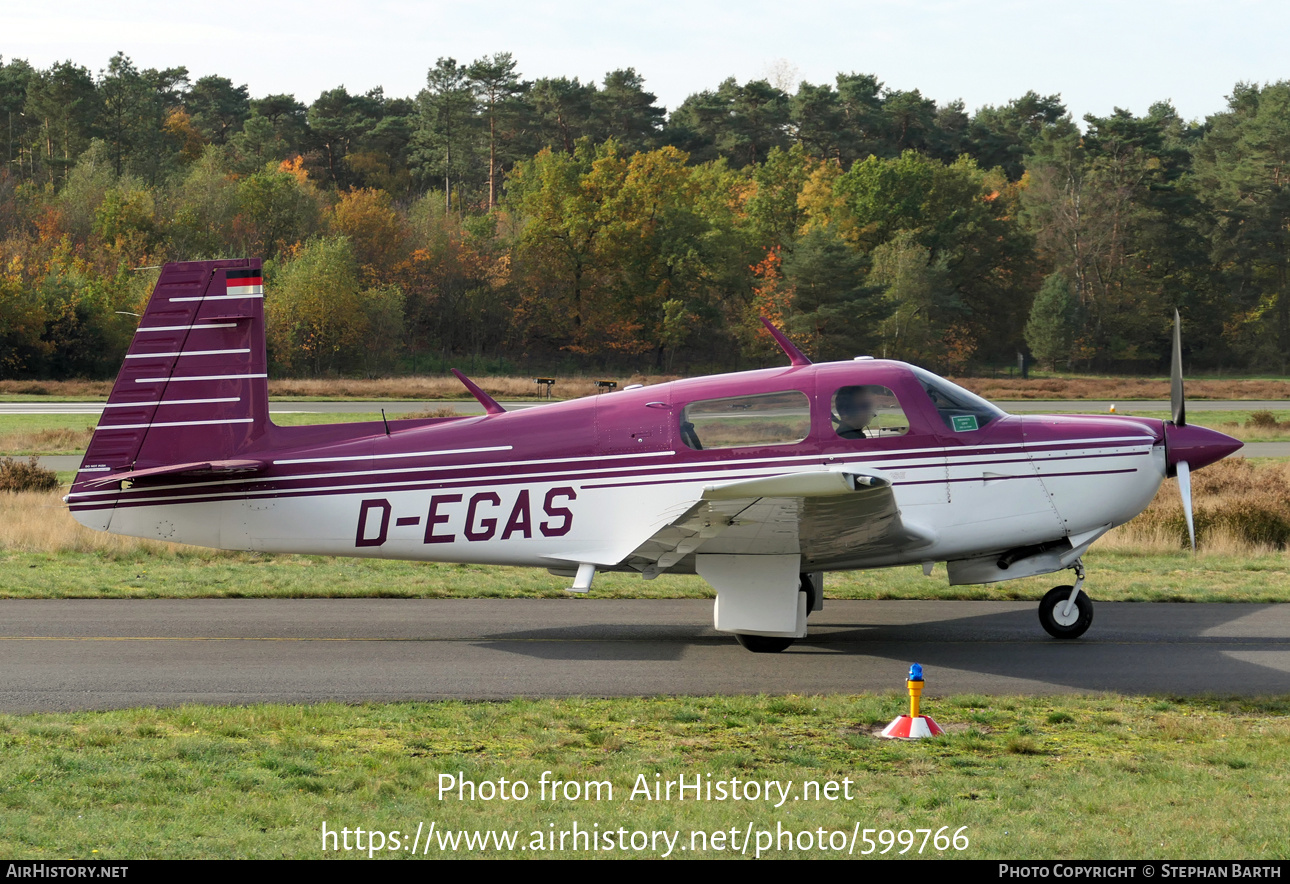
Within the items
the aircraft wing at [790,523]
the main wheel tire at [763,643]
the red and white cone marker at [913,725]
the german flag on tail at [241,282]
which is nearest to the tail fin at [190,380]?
the german flag on tail at [241,282]

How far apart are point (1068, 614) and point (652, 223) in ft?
227

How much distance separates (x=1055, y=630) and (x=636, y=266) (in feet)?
227

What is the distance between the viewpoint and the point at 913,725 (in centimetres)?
760

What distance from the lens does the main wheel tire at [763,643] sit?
10.4 m

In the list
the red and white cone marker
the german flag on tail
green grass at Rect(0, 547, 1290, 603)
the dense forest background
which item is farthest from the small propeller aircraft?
the dense forest background

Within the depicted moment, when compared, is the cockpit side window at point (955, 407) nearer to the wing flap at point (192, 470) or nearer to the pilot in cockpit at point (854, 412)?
the pilot in cockpit at point (854, 412)

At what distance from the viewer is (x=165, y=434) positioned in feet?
35.1

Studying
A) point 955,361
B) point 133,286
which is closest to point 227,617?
point 133,286

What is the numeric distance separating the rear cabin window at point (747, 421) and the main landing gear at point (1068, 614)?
9.68ft

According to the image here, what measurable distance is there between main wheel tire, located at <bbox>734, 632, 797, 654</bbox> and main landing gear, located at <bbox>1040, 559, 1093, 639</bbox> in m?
2.47

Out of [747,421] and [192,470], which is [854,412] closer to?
[747,421]

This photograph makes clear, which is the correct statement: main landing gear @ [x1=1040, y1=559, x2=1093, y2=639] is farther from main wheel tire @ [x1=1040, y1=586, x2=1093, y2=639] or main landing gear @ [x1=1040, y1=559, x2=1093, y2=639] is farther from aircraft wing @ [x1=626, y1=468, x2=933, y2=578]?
aircraft wing @ [x1=626, y1=468, x2=933, y2=578]

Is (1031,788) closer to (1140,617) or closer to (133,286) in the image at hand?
(1140,617)

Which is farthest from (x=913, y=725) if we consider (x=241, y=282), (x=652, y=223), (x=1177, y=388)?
(x=652, y=223)
